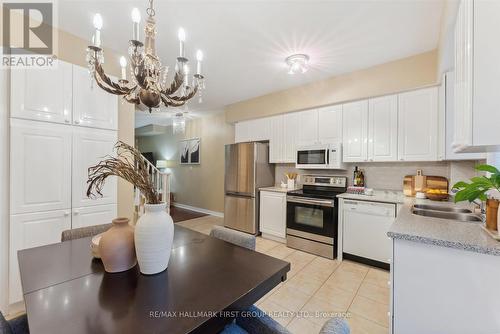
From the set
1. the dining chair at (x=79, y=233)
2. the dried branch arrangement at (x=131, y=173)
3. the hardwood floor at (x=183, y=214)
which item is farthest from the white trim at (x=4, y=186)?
the hardwood floor at (x=183, y=214)

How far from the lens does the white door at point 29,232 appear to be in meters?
1.73

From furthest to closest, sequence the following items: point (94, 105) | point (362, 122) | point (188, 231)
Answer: point (362, 122) → point (94, 105) → point (188, 231)

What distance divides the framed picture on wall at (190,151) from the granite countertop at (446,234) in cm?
513

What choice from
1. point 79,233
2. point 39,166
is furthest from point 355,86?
point 39,166

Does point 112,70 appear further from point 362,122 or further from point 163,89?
point 362,122

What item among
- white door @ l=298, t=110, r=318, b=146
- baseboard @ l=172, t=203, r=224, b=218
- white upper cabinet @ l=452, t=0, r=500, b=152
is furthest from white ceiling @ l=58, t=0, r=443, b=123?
baseboard @ l=172, t=203, r=224, b=218

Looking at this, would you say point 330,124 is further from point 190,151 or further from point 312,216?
point 190,151

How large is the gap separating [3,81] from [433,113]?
14.4 feet

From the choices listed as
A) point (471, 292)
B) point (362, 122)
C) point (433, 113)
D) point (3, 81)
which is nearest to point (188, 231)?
point (471, 292)

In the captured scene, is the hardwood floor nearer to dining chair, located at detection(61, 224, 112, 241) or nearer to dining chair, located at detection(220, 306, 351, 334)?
dining chair, located at detection(61, 224, 112, 241)

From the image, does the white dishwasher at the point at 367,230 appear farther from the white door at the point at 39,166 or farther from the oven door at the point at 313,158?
the white door at the point at 39,166

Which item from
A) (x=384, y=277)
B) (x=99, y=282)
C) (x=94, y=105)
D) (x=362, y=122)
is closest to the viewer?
(x=99, y=282)

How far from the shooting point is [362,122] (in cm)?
304

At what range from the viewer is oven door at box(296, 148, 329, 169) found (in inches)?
128
